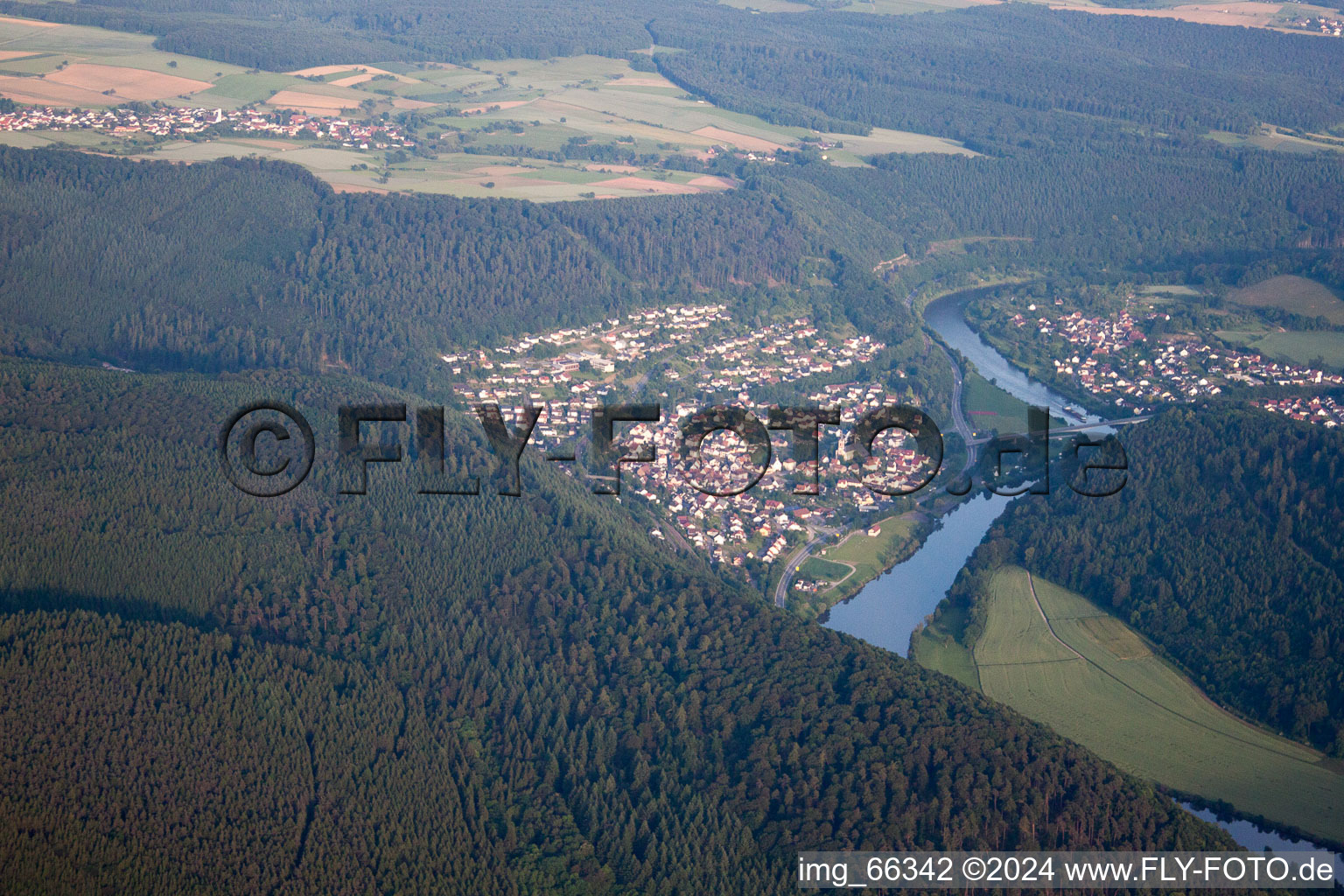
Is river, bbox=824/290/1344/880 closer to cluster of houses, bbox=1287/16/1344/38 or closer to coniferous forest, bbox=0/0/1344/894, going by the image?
coniferous forest, bbox=0/0/1344/894

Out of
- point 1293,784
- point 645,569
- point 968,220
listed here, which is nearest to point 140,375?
point 645,569

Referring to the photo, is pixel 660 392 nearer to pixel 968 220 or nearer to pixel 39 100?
pixel 968 220

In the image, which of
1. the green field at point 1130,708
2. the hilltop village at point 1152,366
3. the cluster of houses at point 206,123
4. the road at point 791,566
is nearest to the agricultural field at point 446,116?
the cluster of houses at point 206,123

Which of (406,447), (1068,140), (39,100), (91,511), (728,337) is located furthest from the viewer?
(1068,140)

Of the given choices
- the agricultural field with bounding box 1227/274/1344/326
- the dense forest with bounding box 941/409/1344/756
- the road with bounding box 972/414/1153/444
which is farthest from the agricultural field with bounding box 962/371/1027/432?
the agricultural field with bounding box 1227/274/1344/326

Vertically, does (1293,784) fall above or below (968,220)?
below
